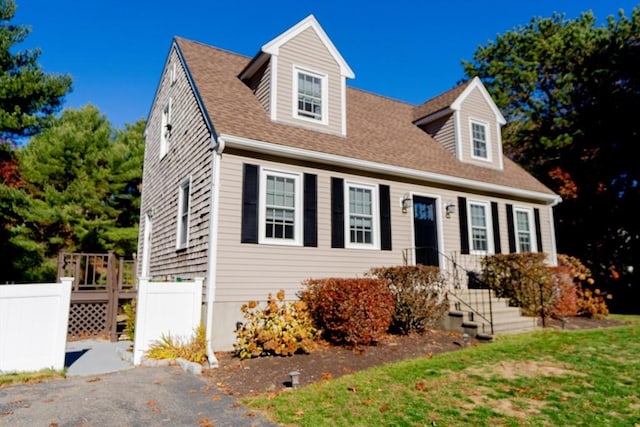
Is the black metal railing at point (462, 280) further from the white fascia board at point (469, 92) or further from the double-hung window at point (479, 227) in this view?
the white fascia board at point (469, 92)

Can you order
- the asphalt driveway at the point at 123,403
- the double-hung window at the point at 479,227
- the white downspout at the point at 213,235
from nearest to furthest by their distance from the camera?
the asphalt driveway at the point at 123,403 → the white downspout at the point at 213,235 → the double-hung window at the point at 479,227

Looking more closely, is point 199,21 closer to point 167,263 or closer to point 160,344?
point 167,263

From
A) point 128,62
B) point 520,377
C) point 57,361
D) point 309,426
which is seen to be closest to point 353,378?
point 309,426

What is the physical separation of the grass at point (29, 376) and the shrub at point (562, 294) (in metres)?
10.9

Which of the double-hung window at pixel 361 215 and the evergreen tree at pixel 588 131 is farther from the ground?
the evergreen tree at pixel 588 131

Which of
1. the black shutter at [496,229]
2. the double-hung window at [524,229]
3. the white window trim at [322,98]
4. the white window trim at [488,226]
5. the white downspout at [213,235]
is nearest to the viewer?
the white downspout at [213,235]

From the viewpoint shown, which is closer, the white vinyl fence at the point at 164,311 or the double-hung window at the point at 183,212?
the white vinyl fence at the point at 164,311

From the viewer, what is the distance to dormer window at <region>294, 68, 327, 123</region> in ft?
33.2

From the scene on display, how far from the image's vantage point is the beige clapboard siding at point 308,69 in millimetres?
9883

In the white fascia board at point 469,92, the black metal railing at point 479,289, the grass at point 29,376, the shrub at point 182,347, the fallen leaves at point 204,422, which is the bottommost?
the fallen leaves at point 204,422

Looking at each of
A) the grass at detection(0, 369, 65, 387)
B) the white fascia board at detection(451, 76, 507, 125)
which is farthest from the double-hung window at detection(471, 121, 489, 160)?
the grass at detection(0, 369, 65, 387)

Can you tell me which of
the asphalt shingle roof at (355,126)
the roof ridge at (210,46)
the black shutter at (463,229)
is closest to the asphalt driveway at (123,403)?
the asphalt shingle roof at (355,126)

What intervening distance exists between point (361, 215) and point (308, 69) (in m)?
3.98

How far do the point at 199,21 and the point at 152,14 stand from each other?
5.18 ft
